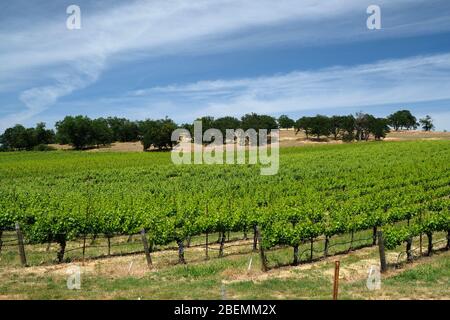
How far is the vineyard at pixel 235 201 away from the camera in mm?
19239

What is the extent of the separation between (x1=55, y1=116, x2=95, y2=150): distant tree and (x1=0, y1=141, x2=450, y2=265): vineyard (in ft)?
185

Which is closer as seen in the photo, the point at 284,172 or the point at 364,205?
the point at 364,205

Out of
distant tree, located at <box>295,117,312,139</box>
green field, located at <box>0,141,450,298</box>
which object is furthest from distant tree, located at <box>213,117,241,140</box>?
green field, located at <box>0,141,450,298</box>

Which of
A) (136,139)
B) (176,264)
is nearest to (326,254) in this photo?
(176,264)

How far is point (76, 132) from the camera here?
120938 mm

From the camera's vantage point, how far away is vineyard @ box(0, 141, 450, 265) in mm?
19239

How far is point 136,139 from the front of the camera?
15575 cm

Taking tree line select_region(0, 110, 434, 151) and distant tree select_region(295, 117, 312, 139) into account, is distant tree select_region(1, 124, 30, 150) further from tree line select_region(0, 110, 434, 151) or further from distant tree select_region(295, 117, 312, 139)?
distant tree select_region(295, 117, 312, 139)

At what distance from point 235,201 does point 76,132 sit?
101 metres

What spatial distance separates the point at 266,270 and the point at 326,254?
3.61m

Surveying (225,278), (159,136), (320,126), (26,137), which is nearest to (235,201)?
(225,278)

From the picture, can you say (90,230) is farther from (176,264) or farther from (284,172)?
(284,172)
